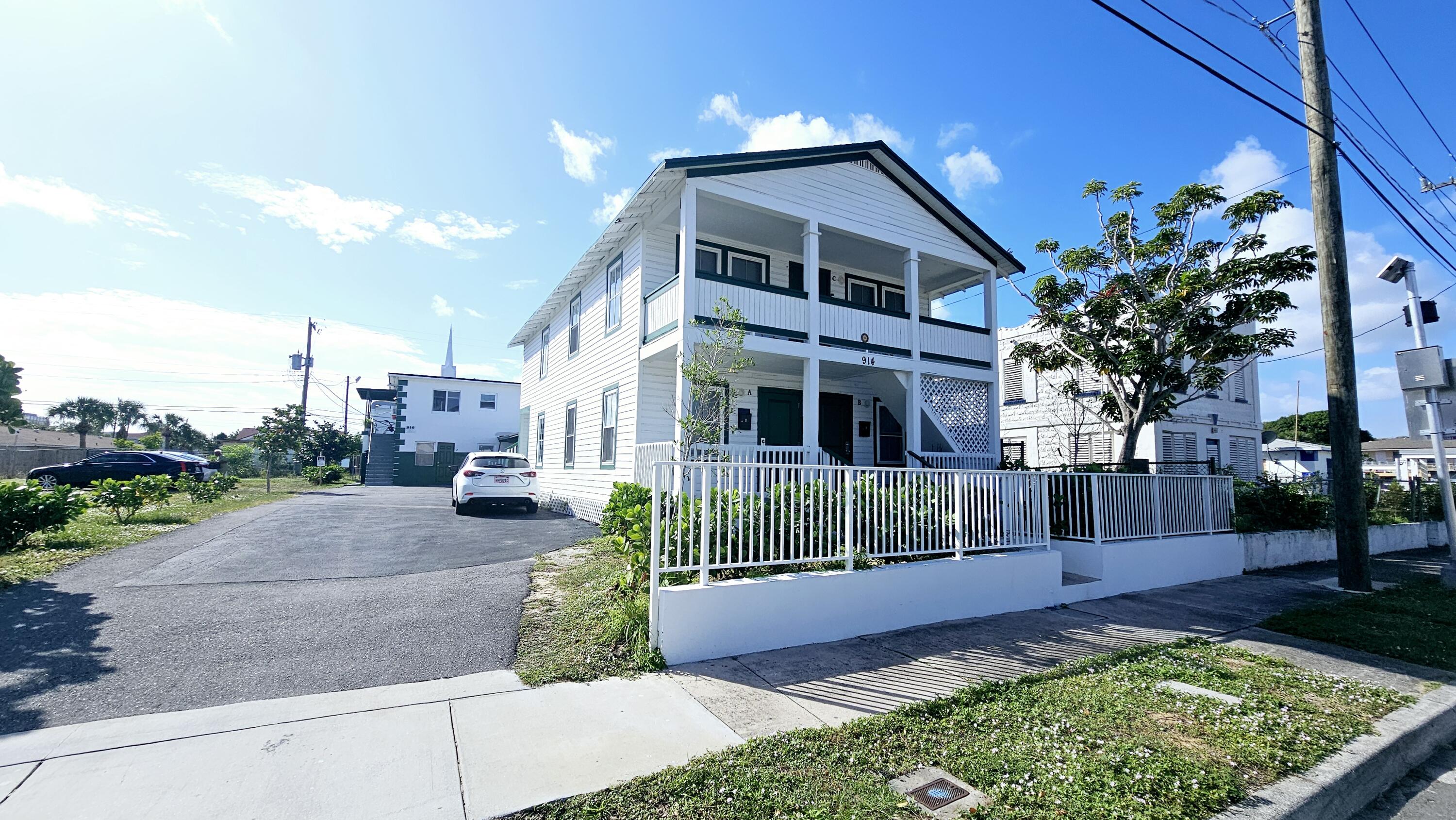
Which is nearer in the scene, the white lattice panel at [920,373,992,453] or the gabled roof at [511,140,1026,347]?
the gabled roof at [511,140,1026,347]

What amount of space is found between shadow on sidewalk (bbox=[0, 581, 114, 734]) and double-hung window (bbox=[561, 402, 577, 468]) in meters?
9.40

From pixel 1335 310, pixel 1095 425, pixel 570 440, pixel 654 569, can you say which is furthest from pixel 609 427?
pixel 1095 425

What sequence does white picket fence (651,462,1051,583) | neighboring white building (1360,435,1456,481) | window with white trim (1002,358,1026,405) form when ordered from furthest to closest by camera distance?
neighboring white building (1360,435,1456,481) → window with white trim (1002,358,1026,405) → white picket fence (651,462,1051,583)

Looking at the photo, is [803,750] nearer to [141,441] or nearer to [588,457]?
[588,457]

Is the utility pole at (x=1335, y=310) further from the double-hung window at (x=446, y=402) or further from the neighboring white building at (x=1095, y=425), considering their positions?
the double-hung window at (x=446, y=402)

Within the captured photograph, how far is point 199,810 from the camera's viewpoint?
103 inches

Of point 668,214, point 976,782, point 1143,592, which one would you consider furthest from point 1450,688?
point 668,214

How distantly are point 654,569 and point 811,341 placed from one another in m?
6.88

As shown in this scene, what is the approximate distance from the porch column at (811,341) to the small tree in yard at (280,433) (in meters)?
24.1

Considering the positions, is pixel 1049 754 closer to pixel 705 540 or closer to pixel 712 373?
pixel 705 540

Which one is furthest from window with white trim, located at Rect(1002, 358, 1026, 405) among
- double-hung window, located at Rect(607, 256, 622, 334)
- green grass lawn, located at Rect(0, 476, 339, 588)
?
green grass lawn, located at Rect(0, 476, 339, 588)

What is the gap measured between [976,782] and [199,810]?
362cm

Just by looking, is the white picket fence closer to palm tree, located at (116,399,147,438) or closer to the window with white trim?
the window with white trim

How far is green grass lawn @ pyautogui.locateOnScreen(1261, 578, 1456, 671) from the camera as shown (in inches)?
218
